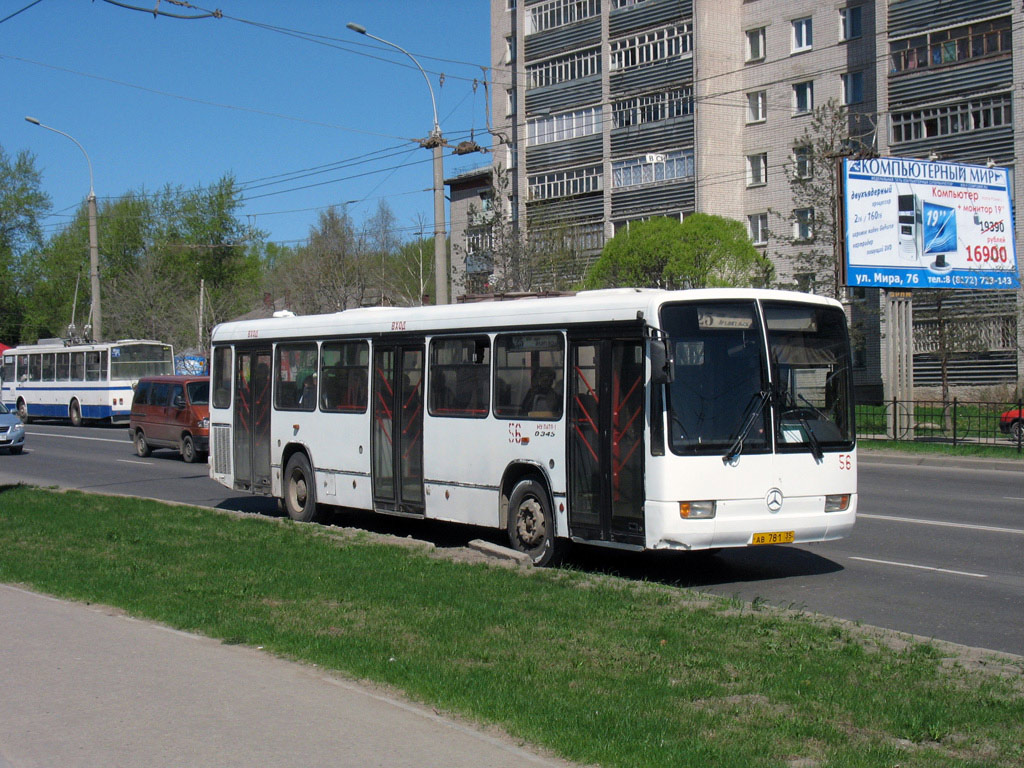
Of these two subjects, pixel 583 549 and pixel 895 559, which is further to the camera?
pixel 583 549

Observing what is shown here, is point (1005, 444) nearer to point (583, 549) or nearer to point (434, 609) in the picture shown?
point (583, 549)

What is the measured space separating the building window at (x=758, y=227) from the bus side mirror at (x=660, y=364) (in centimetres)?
4214

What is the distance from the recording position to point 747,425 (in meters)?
10.4

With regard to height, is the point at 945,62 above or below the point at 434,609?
above

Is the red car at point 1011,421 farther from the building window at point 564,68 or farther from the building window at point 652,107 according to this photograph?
the building window at point 564,68

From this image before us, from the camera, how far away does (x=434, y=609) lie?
28.8 feet

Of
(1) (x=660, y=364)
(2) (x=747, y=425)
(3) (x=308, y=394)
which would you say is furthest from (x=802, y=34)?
(1) (x=660, y=364)

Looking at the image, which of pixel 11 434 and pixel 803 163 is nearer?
pixel 11 434

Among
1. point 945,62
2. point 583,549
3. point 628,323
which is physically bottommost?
point 583,549

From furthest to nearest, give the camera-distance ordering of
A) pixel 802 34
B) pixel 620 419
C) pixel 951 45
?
pixel 802 34
pixel 951 45
pixel 620 419

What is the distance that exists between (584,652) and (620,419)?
12.1 ft

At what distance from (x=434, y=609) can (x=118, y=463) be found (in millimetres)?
20032

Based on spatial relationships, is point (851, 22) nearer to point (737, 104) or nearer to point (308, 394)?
point (737, 104)

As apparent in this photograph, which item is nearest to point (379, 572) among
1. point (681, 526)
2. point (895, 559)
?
point (681, 526)
